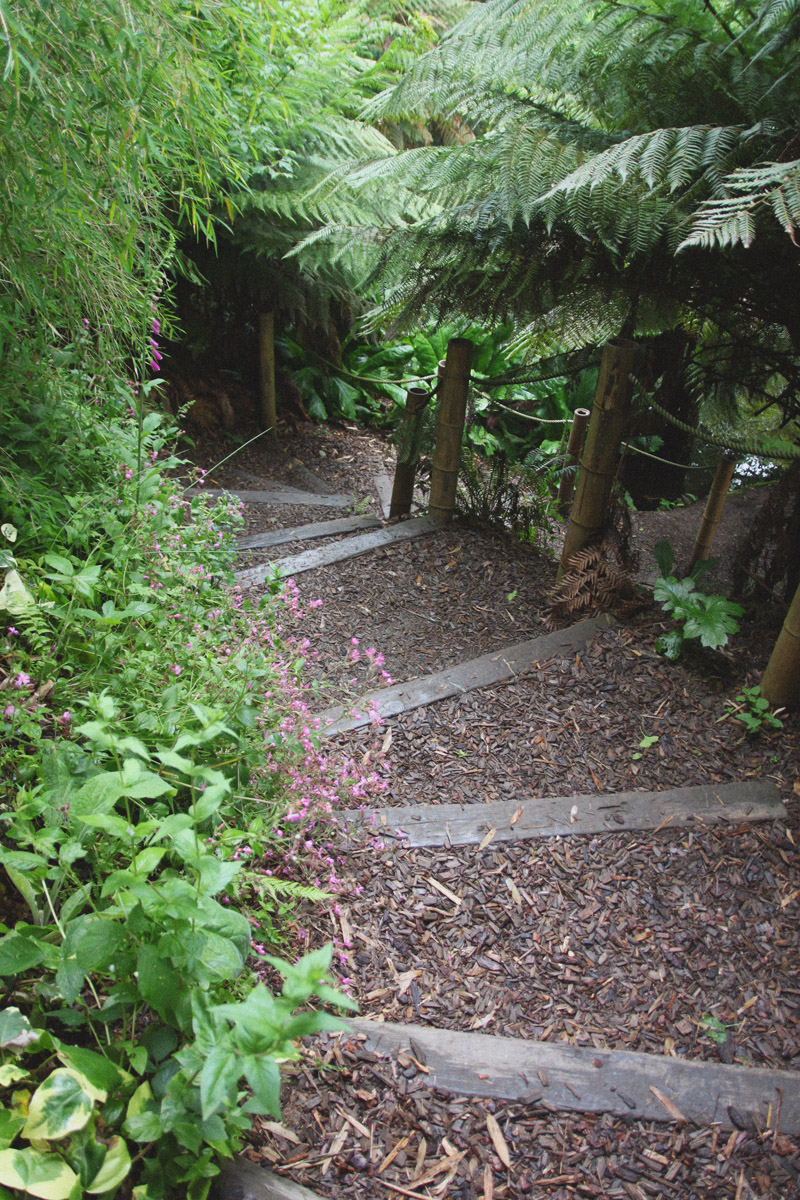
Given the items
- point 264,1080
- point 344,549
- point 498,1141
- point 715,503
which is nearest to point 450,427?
point 344,549

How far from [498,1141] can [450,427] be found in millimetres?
2538

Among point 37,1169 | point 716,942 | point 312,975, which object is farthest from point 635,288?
point 37,1169

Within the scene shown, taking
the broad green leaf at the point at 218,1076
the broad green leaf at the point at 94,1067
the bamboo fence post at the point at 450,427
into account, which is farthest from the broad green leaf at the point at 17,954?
the bamboo fence post at the point at 450,427

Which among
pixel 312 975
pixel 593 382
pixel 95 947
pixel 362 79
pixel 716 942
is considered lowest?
pixel 716 942

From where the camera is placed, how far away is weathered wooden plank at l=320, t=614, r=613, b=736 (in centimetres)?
230

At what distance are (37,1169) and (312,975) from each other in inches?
18.0

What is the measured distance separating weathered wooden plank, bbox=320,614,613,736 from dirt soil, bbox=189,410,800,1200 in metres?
0.05

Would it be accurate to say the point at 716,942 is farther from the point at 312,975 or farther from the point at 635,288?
the point at 635,288

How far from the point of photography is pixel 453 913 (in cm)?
170

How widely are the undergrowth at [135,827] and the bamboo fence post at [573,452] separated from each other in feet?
5.93

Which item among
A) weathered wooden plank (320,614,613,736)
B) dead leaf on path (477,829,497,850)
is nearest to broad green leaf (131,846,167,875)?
dead leaf on path (477,829,497,850)

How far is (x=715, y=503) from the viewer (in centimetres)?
312

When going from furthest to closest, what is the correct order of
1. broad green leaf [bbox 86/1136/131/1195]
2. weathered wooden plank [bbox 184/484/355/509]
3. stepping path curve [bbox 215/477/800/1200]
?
weathered wooden plank [bbox 184/484/355/509], stepping path curve [bbox 215/477/800/1200], broad green leaf [bbox 86/1136/131/1195]

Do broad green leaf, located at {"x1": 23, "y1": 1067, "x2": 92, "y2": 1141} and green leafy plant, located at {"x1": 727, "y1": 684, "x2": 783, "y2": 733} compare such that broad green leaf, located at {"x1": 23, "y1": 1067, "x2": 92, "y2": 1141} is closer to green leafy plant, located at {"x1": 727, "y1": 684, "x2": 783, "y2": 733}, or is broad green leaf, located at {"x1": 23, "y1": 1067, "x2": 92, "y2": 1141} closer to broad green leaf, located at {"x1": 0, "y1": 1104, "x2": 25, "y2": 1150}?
broad green leaf, located at {"x1": 0, "y1": 1104, "x2": 25, "y2": 1150}
